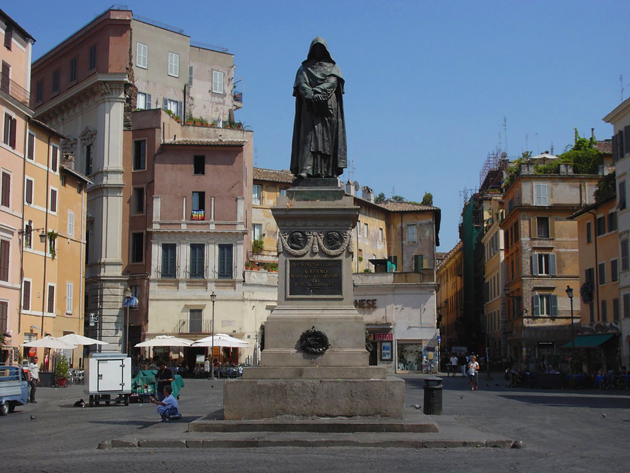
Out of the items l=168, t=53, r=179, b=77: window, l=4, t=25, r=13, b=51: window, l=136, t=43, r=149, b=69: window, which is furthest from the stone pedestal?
l=168, t=53, r=179, b=77: window

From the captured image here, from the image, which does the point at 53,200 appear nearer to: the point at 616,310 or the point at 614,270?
the point at 614,270

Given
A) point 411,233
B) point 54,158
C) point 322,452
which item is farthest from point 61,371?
point 411,233

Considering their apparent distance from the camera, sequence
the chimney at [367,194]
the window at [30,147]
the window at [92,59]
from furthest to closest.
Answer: the chimney at [367,194]
the window at [92,59]
the window at [30,147]

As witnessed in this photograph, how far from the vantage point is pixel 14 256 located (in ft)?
139

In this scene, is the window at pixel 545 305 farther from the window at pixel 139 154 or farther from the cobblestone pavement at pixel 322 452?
the cobblestone pavement at pixel 322 452

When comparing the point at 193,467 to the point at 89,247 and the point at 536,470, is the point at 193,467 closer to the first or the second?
the point at 536,470

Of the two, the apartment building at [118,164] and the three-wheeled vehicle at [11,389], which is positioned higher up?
the apartment building at [118,164]

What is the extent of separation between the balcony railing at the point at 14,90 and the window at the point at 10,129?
4.15 ft

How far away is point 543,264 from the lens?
65250 millimetres

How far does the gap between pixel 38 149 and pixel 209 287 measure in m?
14.7

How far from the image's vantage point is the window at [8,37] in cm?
4353

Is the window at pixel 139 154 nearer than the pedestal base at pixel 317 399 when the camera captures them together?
No

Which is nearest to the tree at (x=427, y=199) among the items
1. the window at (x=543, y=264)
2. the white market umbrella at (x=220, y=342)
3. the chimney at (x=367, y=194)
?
the chimney at (x=367, y=194)

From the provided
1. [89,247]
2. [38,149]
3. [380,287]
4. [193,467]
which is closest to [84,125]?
[89,247]
